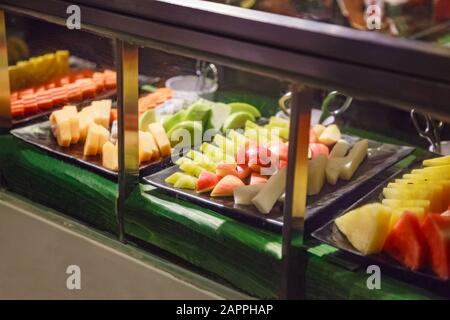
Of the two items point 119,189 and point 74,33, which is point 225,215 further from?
point 74,33

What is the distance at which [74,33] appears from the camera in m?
2.22

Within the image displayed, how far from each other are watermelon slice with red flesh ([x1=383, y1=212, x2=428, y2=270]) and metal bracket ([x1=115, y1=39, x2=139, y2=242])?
0.73 meters

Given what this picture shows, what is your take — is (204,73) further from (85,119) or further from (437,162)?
(437,162)

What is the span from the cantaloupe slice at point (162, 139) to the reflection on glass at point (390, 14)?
1.76m

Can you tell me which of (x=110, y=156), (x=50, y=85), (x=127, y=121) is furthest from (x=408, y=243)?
(x=50, y=85)

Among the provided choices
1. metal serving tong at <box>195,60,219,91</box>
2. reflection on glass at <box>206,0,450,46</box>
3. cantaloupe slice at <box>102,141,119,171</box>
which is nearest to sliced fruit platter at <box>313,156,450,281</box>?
cantaloupe slice at <box>102,141,119,171</box>

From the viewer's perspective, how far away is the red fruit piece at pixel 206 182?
1.98 metres

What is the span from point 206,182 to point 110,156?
0.33 m

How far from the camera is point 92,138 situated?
2.22 m

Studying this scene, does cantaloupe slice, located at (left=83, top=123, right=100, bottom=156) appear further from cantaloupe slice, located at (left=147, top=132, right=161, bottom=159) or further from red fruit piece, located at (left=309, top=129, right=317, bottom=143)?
red fruit piece, located at (left=309, top=129, right=317, bottom=143)

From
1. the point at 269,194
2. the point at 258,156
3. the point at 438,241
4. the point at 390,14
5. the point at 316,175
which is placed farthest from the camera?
the point at 390,14

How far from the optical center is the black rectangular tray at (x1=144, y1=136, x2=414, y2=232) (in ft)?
6.00
